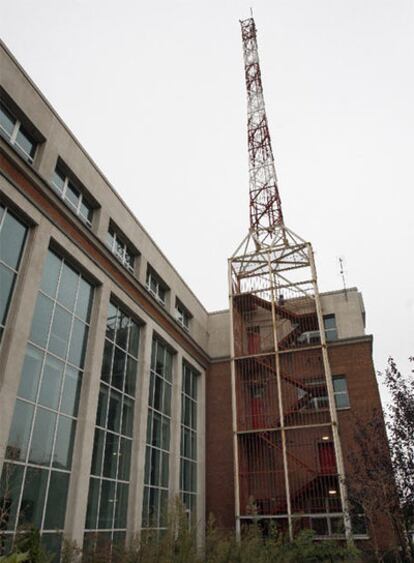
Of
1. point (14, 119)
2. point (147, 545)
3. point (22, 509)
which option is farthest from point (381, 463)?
point (14, 119)

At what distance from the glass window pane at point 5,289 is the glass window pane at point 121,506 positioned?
922 cm

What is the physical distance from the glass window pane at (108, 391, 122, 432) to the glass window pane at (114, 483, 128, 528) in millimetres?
2382

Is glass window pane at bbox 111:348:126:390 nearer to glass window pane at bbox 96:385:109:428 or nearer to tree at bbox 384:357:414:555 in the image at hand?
glass window pane at bbox 96:385:109:428

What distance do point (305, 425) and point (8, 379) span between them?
16.8 m

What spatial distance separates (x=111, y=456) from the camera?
18703 millimetres

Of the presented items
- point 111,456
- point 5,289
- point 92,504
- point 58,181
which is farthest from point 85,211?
point 92,504

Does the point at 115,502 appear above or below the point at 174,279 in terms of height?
below

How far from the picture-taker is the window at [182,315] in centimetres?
2863

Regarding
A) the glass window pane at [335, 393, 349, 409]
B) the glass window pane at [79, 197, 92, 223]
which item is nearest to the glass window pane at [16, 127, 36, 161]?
the glass window pane at [79, 197, 92, 223]

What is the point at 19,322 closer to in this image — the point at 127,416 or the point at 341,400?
the point at 127,416

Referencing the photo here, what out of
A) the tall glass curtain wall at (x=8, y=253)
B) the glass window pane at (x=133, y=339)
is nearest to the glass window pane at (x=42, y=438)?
the tall glass curtain wall at (x=8, y=253)

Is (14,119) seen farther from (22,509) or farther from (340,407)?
(340,407)

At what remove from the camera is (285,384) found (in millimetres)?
27469

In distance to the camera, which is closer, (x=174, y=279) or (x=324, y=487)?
(x=324, y=487)
